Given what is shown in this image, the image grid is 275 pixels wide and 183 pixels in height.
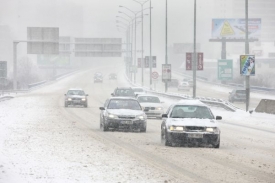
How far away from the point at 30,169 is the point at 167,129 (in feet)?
23.4

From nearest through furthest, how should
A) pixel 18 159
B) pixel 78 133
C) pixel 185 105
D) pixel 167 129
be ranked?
pixel 18 159
pixel 167 129
pixel 185 105
pixel 78 133

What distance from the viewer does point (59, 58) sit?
540 feet

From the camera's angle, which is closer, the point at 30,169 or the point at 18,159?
the point at 30,169

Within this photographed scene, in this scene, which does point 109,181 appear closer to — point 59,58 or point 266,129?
point 266,129

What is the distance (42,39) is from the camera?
3034 inches

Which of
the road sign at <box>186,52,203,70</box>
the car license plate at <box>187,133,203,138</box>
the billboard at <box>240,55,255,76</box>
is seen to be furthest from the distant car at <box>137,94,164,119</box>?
the road sign at <box>186,52,203,70</box>

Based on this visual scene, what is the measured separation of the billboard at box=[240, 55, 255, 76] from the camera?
41812mm

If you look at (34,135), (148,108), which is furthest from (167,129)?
(148,108)

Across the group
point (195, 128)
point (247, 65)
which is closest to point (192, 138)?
point (195, 128)

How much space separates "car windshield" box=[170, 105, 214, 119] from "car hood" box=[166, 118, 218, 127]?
0.51m

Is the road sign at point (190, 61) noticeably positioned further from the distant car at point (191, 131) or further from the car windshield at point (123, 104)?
the distant car at point (191, 131)

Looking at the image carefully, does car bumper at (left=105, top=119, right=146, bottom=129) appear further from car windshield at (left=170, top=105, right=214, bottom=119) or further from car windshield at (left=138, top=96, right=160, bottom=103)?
car windshield at (left=138, top=96, right=160, bottom=103)

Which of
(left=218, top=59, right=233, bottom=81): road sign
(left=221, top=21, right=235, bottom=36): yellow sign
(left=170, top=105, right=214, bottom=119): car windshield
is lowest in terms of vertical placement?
(left=170, top=105, right=214, bottom=119): car windshield

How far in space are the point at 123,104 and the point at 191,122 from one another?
815 centimetres
